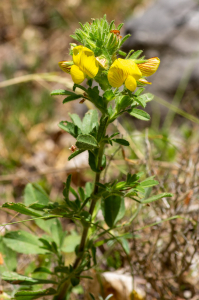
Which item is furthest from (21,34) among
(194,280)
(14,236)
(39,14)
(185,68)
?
(194,280)

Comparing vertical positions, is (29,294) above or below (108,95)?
below

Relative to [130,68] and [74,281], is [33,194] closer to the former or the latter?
[74,281]

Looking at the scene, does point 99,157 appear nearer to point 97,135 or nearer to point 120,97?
point 97,135

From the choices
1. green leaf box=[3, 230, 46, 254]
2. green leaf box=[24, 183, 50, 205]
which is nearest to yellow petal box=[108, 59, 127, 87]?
green leaf box=[24, 183, 50, 205]

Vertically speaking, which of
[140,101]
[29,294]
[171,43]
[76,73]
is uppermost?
[171,43]

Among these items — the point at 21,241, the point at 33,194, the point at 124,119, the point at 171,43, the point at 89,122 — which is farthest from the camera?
the point at 171,43

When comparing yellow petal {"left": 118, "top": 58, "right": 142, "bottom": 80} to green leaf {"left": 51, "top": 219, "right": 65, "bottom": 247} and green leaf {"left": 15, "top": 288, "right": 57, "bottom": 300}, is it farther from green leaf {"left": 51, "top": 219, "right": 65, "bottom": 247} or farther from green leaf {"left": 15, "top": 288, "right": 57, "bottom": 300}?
green leaf {"left": 15, "top": 288, "right": 57, "bottom": 300}

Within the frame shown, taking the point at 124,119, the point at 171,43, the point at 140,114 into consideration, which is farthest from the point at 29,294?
the point at 171,43
